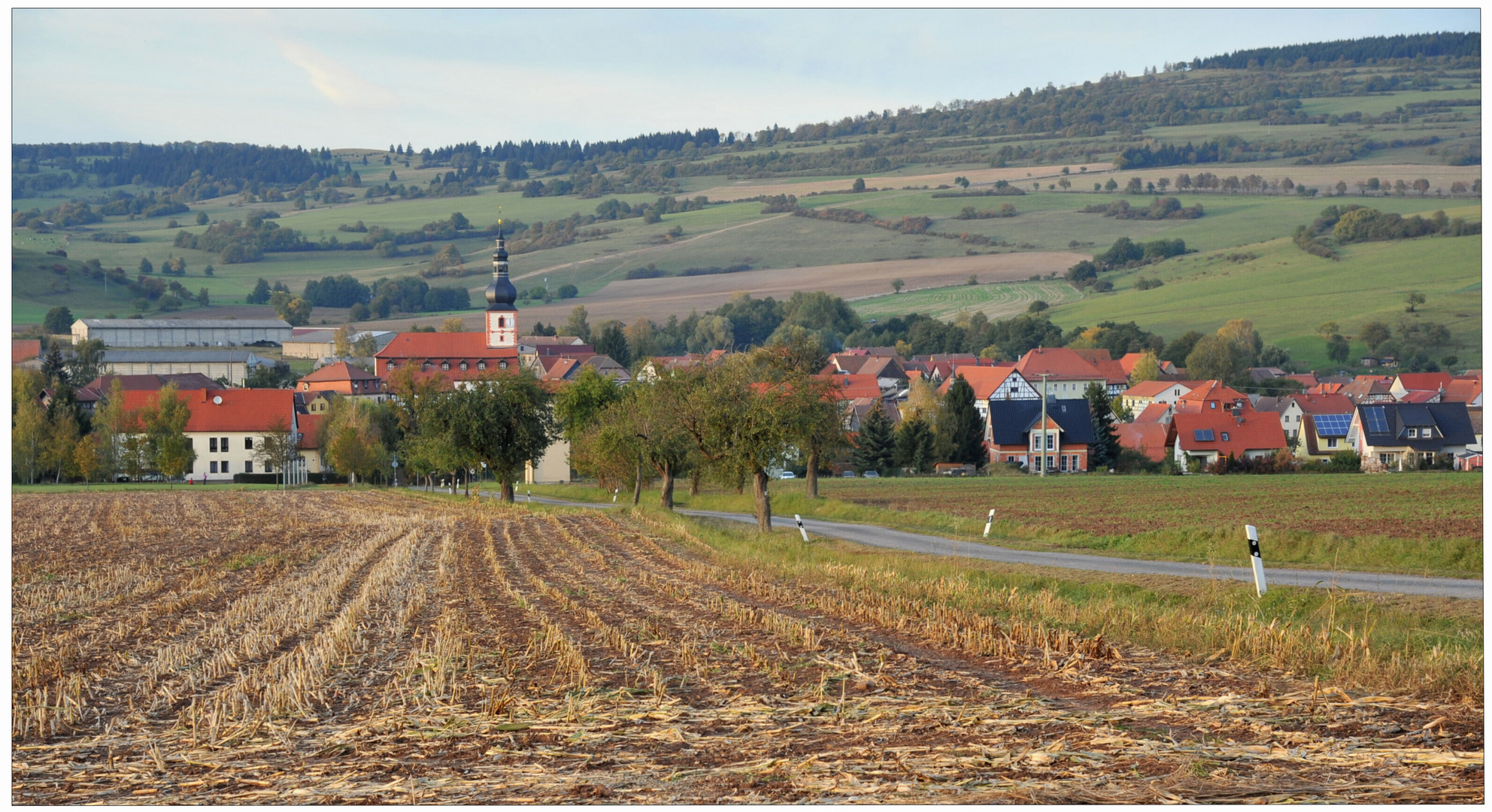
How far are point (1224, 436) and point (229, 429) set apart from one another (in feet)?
268

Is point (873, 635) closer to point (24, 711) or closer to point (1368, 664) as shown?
point (1368, 664)

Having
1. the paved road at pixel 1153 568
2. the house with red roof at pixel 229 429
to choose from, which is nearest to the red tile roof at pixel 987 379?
the house with red roof at pixel 229 429

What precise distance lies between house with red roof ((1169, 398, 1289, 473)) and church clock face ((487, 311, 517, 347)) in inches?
4654

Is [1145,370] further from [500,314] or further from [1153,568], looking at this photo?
[1153,568]

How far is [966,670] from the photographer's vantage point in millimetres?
13719

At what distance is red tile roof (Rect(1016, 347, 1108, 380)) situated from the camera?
477 ft

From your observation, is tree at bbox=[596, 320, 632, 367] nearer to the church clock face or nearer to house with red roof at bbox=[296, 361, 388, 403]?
the church clock face

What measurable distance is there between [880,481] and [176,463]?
1983 inches

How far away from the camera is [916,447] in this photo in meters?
89.2

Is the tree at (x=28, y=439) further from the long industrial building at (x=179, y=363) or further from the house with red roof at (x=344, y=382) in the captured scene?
the long industrial building at (x=179, y=363)

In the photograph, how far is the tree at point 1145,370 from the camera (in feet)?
479

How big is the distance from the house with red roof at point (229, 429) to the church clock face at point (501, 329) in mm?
88535

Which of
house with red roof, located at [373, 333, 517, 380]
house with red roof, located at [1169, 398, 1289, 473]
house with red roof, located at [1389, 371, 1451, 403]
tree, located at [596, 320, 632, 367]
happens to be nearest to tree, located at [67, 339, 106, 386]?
house with red roof, located at [373, 333, 517, 380]

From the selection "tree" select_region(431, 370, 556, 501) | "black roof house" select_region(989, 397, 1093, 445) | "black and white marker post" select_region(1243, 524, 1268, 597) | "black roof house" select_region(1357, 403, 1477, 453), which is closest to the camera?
"black and white marker post" select_region(1243, 524, 1268, 597)
